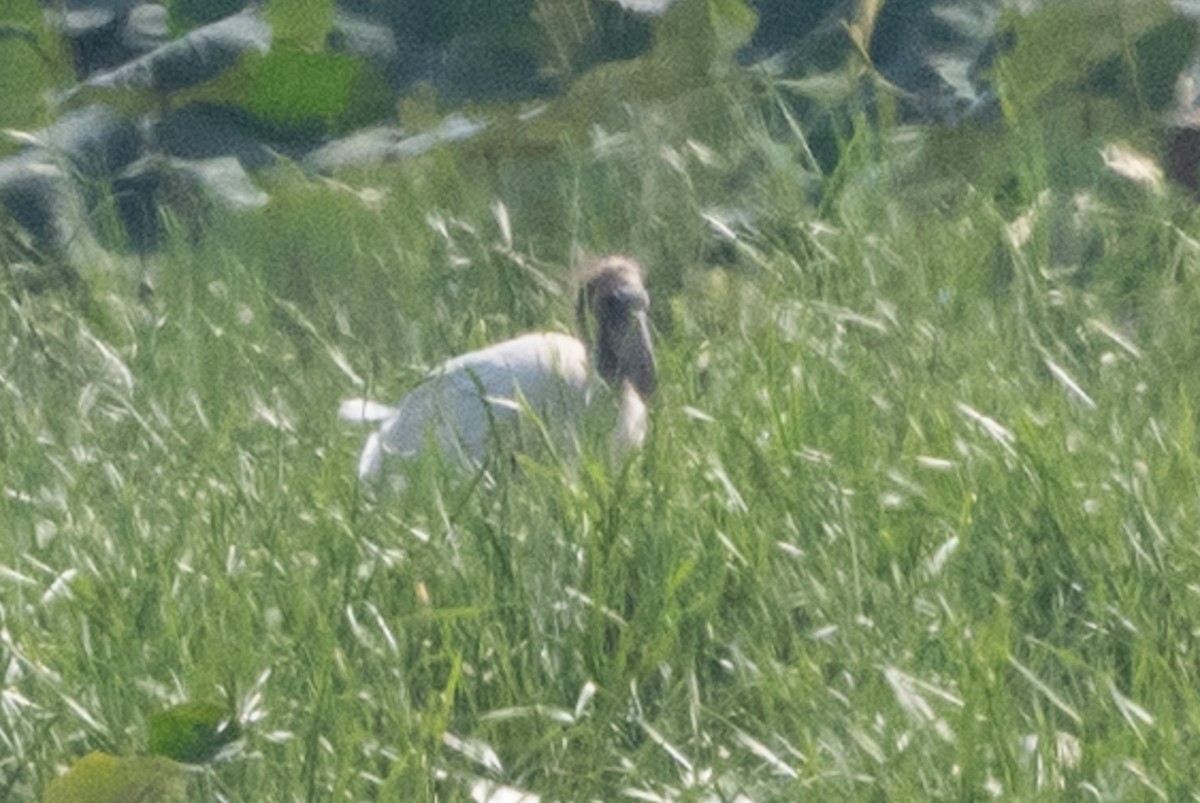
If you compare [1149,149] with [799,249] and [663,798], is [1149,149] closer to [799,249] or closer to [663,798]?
[799,249]

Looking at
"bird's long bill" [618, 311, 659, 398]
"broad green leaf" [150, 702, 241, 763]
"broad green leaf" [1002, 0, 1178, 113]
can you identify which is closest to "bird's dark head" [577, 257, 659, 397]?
"bird's long bill" [618, 311, 659, 398]

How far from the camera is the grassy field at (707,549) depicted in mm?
2436

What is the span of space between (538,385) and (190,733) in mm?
1323

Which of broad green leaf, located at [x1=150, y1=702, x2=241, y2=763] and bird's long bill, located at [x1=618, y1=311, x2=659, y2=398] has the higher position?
broad green leaf, located at [x1=150, y1=702, x2=241, y2=763]

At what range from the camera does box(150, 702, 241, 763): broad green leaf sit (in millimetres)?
2389

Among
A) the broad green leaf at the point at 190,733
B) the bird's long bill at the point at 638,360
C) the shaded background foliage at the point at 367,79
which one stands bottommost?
the shaded background foliage at the point at 367,79

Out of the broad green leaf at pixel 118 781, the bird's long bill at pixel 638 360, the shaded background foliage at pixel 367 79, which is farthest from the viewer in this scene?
the shaded background foliage at pixel 367 79

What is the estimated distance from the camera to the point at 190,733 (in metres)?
2.40

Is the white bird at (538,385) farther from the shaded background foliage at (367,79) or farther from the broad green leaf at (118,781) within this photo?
the broad green leaf at (118,781)

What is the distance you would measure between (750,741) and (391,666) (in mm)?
400

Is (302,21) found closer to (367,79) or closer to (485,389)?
(367,79)

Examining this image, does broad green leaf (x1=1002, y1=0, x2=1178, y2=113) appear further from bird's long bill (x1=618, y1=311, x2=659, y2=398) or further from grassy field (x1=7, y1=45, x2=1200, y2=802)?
bird's long bill (x1=618, y1=311, x2=659, y2=398)

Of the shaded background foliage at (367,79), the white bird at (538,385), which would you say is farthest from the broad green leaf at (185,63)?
the white bird at (538,385)

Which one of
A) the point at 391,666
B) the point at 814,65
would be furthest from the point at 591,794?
the point at 814,65
